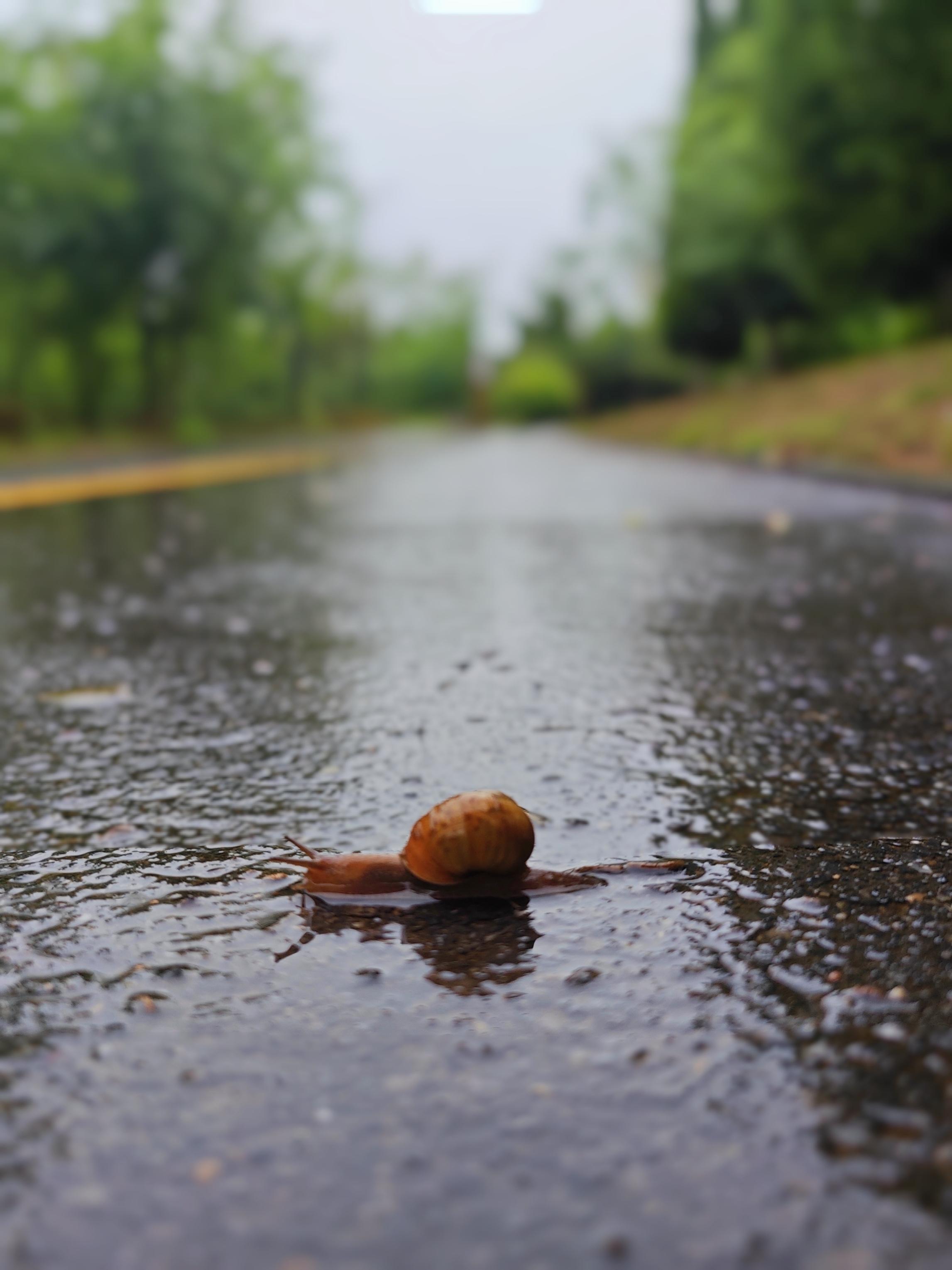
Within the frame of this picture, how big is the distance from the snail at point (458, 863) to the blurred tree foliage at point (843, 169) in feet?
68.4

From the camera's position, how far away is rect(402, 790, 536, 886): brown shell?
2.46 metres

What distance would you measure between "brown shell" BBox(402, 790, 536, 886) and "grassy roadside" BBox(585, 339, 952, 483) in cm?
1187

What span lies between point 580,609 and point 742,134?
27710mm

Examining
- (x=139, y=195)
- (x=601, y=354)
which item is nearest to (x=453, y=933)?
(x=139, y=195)

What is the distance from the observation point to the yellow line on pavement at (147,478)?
16.1 m

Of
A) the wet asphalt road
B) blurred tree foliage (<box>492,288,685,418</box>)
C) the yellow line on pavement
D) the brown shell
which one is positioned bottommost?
the wet asphalt road

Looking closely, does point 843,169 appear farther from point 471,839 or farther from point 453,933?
point 453,933

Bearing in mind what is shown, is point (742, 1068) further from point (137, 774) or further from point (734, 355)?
point (734, 355)

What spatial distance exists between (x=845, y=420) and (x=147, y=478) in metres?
10.6

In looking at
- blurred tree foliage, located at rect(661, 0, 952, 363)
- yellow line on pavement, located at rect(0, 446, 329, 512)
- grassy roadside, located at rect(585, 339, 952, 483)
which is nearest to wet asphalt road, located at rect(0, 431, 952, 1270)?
grassy roadside, located at rect(585, 339, 952, 483)

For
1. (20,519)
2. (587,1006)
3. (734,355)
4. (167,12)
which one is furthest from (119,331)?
(587,1006)

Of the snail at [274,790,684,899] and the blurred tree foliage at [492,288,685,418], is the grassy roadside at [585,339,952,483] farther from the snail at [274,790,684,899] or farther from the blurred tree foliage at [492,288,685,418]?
the snail at [274,790,684,899]

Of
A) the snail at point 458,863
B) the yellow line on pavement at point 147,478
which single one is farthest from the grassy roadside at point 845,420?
the snail at point 458,863

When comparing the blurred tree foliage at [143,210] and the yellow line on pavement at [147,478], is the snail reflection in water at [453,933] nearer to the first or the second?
the yellow line on pavement at [147,478]
